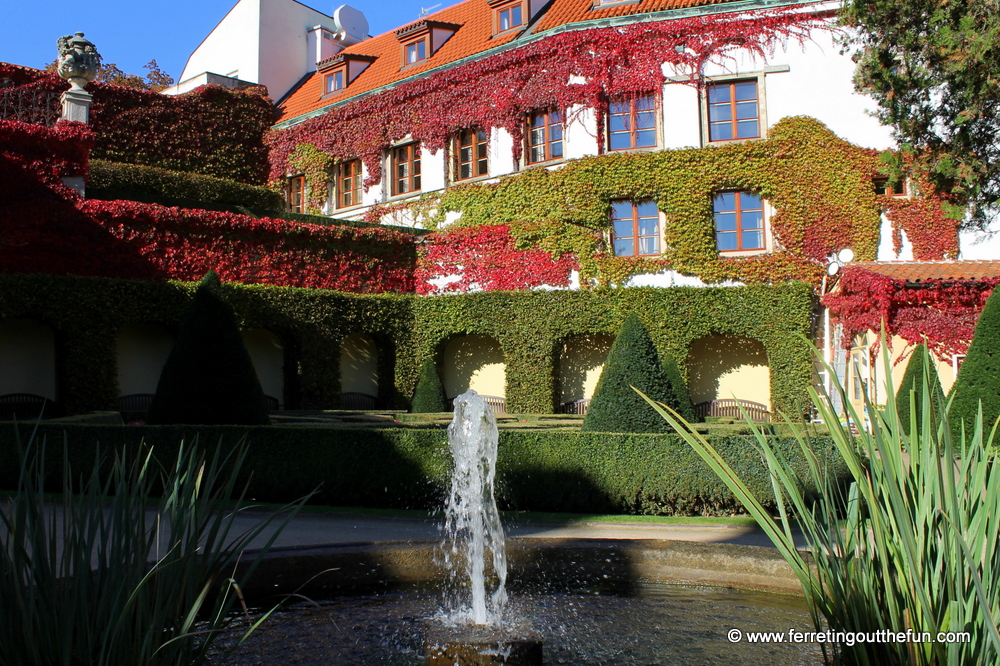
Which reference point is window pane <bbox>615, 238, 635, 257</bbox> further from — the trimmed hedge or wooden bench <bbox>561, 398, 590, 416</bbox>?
the trimmed hedge

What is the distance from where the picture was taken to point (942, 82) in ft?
44.9

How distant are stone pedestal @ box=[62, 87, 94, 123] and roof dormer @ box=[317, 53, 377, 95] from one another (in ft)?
34.9

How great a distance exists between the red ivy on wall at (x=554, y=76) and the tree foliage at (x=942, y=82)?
5.98m

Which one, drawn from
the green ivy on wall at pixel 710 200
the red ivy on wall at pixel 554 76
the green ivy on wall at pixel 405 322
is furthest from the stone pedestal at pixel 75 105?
the green ivy on wall at pixel 710 200

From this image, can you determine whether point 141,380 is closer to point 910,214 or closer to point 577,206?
point 577,206

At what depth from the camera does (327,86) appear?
29.5 m

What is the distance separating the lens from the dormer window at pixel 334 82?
2898 cm

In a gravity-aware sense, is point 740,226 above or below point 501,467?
above

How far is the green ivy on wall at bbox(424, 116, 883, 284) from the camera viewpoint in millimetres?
20219

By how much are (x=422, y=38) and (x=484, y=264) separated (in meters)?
8.68

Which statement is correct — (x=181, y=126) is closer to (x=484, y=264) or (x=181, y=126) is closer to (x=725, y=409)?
(x=484, y=264)

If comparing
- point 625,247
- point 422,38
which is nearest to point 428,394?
point 625,247

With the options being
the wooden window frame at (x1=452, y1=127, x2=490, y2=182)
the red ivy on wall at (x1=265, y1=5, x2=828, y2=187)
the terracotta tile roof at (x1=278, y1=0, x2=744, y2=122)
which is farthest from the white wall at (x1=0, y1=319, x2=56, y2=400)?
the terracotta tile roof at (x1=278, y1=0, x2=744, y2=122)

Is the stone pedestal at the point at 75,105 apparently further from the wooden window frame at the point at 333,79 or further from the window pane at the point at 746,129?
the window pane at the point at 746,129
